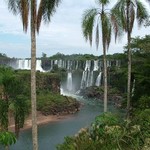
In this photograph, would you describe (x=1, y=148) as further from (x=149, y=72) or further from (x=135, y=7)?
(x=135, y=7)

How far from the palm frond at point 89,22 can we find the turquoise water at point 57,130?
59.4ft

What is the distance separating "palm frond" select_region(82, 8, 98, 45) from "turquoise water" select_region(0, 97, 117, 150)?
18108 mm

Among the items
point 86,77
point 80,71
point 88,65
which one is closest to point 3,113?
point 86,77

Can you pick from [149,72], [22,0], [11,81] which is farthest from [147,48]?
[22,0]

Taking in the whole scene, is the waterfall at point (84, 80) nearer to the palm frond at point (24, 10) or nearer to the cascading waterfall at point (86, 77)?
the cascading waterfall at point (86, 77)

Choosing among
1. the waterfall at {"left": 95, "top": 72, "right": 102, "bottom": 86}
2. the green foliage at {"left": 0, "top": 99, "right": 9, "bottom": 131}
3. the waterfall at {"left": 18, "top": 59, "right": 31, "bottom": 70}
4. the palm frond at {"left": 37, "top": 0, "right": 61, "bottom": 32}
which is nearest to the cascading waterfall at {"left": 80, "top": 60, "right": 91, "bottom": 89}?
the waterfall at {"left": 95, "top": 72, "right": 102, "bottom": 86}

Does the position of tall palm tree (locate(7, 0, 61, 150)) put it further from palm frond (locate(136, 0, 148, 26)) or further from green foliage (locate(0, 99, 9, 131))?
Answer: palm frond (locate(136, 0, 148, 26))

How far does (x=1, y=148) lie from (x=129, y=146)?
22.5m

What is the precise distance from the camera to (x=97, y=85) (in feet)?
294

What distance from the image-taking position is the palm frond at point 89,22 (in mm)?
19531

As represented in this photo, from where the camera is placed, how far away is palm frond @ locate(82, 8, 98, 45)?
19.5 m

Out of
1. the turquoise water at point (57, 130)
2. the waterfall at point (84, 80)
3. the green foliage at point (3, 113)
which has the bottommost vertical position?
the turquoise water at point (57, 130)

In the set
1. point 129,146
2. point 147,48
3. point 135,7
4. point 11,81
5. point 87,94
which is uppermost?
point 135,7

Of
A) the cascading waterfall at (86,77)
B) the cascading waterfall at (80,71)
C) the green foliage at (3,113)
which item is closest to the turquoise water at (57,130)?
the green foliage at (3,113)
